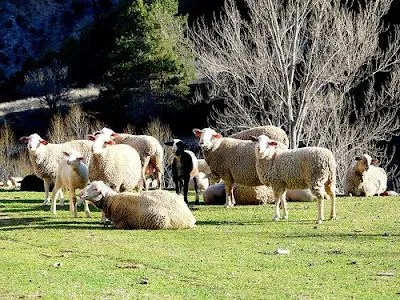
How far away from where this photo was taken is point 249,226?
1711 cm

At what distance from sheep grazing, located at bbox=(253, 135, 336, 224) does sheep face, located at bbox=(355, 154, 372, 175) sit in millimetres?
7165

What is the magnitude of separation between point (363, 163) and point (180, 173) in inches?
239

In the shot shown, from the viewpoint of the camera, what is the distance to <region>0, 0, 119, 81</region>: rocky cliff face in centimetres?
9138

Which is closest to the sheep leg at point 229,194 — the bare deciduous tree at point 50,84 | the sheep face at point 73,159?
the sheep face at point 73,159

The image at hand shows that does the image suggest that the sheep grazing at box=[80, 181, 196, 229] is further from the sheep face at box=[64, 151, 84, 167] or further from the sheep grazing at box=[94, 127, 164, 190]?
the sheep grazing at box=[94, 127, 164, 190]

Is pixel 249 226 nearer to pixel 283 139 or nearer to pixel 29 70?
pixel 283 139

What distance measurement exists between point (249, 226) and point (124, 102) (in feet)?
145

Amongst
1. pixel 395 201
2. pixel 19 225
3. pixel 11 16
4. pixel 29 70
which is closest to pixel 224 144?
pixel 395 201

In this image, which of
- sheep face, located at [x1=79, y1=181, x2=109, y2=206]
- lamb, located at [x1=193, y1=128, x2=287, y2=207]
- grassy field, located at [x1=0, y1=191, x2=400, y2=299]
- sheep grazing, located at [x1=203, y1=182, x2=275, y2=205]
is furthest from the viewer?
sheep grazing, located at [x1=203, y1=182, x2=275, y2=205]

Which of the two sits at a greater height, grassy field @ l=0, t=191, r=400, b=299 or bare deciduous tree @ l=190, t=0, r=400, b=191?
bare deciduous tree @ l=190, t=0, r=400, b=191

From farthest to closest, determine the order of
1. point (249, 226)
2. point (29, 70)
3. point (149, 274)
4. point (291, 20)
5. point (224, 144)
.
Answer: point (29, 70) → point (291, 20) → point (224, 144) → point (249, 226) → point (149, 274)

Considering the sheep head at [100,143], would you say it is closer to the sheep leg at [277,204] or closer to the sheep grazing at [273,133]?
the sheep leg at [277,204]

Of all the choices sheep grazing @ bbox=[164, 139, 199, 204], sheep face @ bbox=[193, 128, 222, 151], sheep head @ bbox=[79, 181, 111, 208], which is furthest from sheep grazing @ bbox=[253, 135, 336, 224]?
sheep grazing @ bbox=[164, 139, 199, 204]

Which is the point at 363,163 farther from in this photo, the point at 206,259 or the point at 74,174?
the point at 206,259
